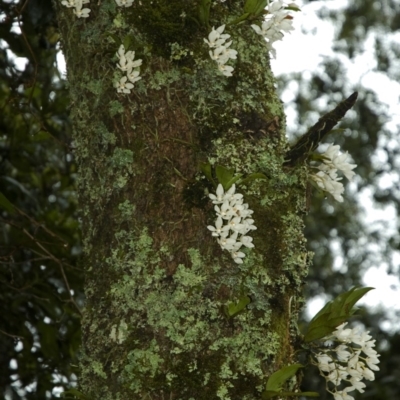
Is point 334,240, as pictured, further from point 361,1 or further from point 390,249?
point 361,1

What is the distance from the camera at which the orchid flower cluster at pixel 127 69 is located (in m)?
1.29

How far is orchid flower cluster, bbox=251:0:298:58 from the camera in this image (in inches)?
54.2

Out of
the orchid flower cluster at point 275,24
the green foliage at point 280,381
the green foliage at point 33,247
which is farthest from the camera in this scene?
the green foliage at point 33,247

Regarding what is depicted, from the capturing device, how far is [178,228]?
3.99ft

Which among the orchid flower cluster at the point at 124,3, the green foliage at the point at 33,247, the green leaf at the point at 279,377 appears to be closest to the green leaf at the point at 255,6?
the orchid flower cluster at the point at 124,3

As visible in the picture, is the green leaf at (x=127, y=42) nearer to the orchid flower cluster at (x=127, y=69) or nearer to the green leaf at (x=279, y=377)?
the orchid flower cluster at (x=127, y=69)

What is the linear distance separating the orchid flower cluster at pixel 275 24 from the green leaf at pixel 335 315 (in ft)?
1.74

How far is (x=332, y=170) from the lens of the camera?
1444mm

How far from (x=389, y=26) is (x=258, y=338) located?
394cm

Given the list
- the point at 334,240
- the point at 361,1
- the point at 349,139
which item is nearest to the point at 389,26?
the point at 361,1

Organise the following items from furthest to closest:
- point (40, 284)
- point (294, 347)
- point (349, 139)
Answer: point (349, 139) < point (40, 284) < point (294, 347)

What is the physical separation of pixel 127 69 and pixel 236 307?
486 millimetres

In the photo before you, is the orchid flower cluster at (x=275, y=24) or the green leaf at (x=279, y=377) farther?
the orchid flower cluster at (x=275, y=24)

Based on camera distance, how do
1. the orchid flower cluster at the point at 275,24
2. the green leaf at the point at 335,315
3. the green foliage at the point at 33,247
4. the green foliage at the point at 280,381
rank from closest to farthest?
the green foliage at the point at 280,381 → the green leaf at the point at 335,315 → the orchid flower cluster at the point at 275,24 → the green foliage at the point at 33,247
